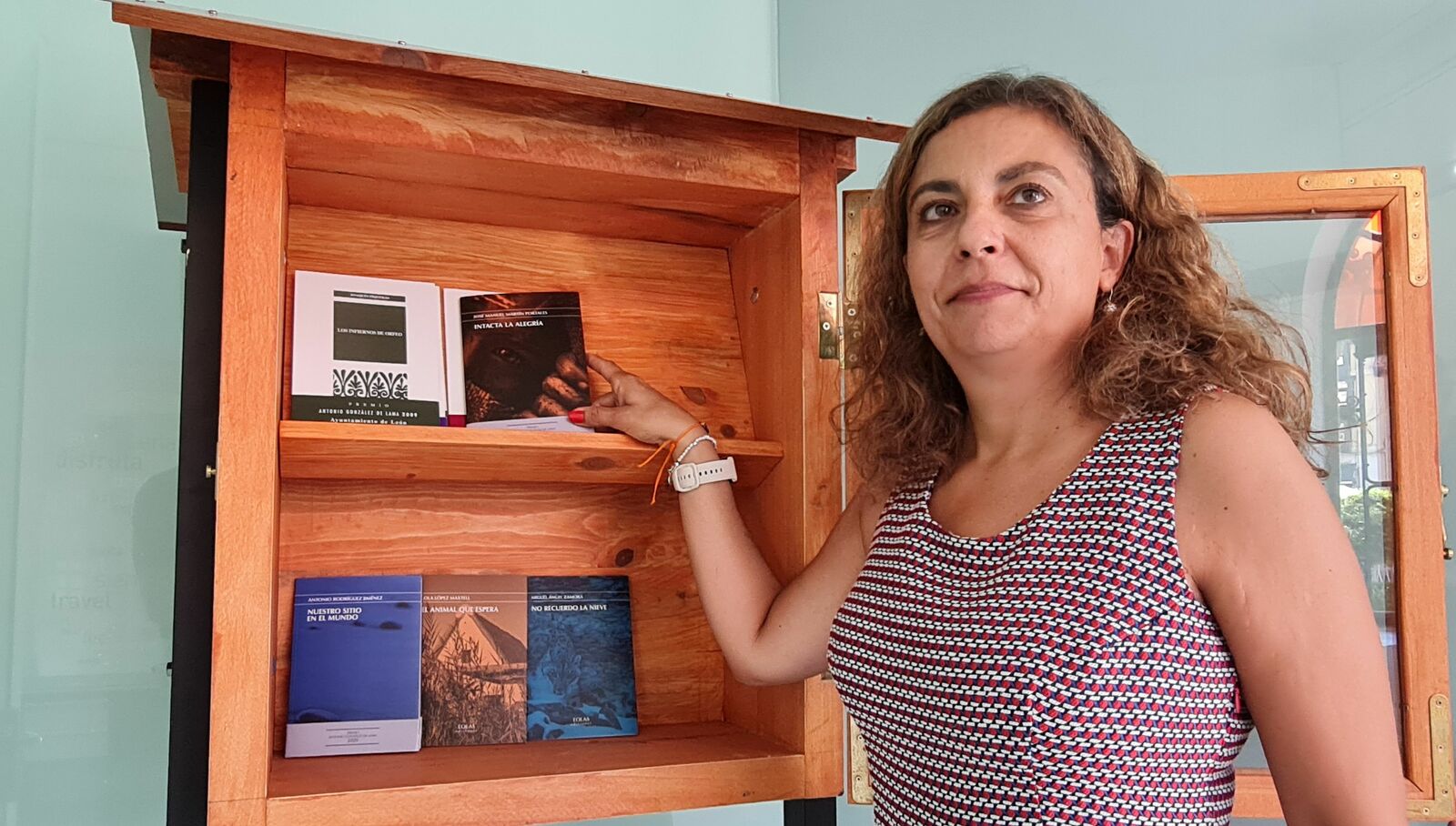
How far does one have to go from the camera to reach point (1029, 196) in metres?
1.46

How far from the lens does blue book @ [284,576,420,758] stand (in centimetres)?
174

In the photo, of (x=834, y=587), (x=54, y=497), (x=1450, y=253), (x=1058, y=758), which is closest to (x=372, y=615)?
(x=834, y=587)

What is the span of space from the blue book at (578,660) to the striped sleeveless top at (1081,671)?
2.10ft

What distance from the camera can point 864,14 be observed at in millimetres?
3238

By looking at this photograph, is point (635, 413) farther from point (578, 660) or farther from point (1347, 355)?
point (1347, 355)

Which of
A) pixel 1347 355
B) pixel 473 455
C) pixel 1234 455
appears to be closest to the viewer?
Result: pixel 1234 455

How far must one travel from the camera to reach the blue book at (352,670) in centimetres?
174

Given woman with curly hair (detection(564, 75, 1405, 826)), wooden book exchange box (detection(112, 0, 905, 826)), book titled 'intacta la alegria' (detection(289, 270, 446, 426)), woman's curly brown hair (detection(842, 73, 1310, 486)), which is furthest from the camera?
book titled 'intacta la alegria' (detection(289, 270, 446, 426))

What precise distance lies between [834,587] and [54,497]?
5.09 ft

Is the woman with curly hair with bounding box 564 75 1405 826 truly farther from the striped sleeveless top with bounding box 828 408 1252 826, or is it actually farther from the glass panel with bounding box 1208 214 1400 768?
the glass panel with bounding box 1208 214 1400 768

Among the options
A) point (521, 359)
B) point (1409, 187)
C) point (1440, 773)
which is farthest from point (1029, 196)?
point (1440, 773)

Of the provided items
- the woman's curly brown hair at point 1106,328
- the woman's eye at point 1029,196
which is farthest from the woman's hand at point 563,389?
the woman's eye at point 1029,196

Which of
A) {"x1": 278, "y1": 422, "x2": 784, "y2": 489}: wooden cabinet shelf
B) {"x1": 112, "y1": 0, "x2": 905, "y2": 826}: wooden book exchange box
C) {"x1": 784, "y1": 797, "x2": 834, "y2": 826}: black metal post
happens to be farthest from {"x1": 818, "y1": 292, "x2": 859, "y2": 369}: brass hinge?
{"x1": 784, "y1": 797, "x2": 834, "y2": 826}: black metal post

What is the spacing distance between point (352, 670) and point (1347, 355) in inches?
69.9
